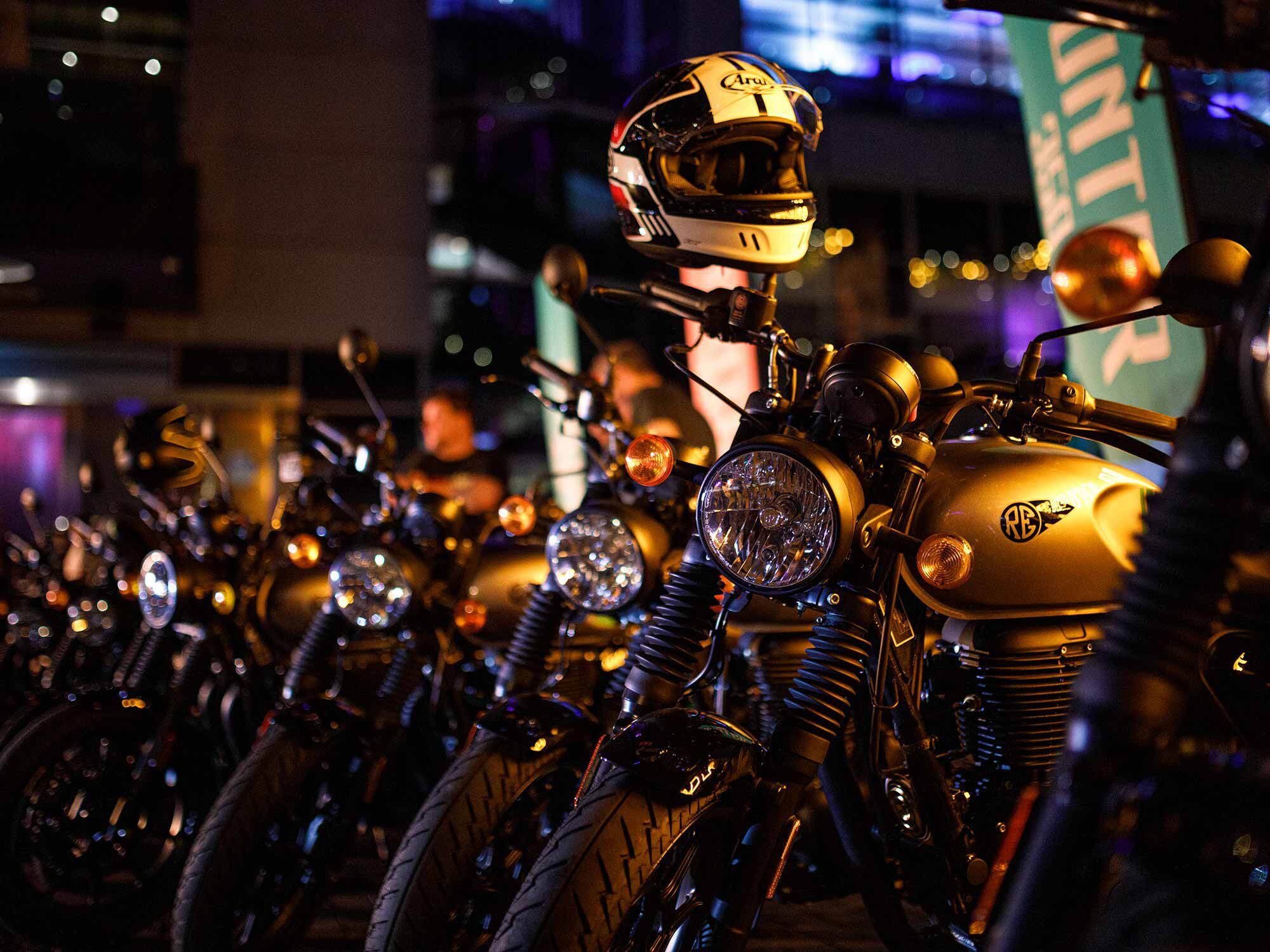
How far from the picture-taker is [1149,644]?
1.26 meters

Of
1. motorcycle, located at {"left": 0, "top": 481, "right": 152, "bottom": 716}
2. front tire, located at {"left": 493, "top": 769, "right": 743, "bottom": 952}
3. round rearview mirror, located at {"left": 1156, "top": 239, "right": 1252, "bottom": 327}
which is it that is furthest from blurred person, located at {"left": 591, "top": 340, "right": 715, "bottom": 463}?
motorcycle, located at {"left": 0, "top": 481, "right": 152, "bottom": 716}

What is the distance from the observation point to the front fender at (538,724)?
96.0 inches

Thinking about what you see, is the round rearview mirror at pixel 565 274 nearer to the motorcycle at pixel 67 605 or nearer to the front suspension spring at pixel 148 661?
the front suspension spring at pixel 148 661

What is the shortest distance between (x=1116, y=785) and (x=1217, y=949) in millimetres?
189

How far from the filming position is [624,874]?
69.8 inches

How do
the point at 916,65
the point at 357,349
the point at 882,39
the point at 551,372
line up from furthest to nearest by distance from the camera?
the point at 916,65, the point at 882,39, the point at 357,349, the point at 551,372

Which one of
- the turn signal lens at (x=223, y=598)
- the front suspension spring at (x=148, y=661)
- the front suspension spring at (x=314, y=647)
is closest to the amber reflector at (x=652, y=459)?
the front suspension spring at (x=314, y=647)

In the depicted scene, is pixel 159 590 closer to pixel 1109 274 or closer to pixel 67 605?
pixel 67 605

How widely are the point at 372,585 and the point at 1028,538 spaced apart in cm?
186

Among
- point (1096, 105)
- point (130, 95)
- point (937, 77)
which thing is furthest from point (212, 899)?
point (937, 77)

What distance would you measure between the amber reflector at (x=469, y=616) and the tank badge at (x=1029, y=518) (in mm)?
1704

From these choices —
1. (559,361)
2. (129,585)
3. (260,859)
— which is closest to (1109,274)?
(260,859)

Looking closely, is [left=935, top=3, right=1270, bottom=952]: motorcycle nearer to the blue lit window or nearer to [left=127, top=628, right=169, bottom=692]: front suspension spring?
[left=127, top=628, right=169, bottom=692]: front suspension spring

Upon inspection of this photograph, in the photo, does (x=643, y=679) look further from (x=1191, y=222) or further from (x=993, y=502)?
(x=1191, y=222)
